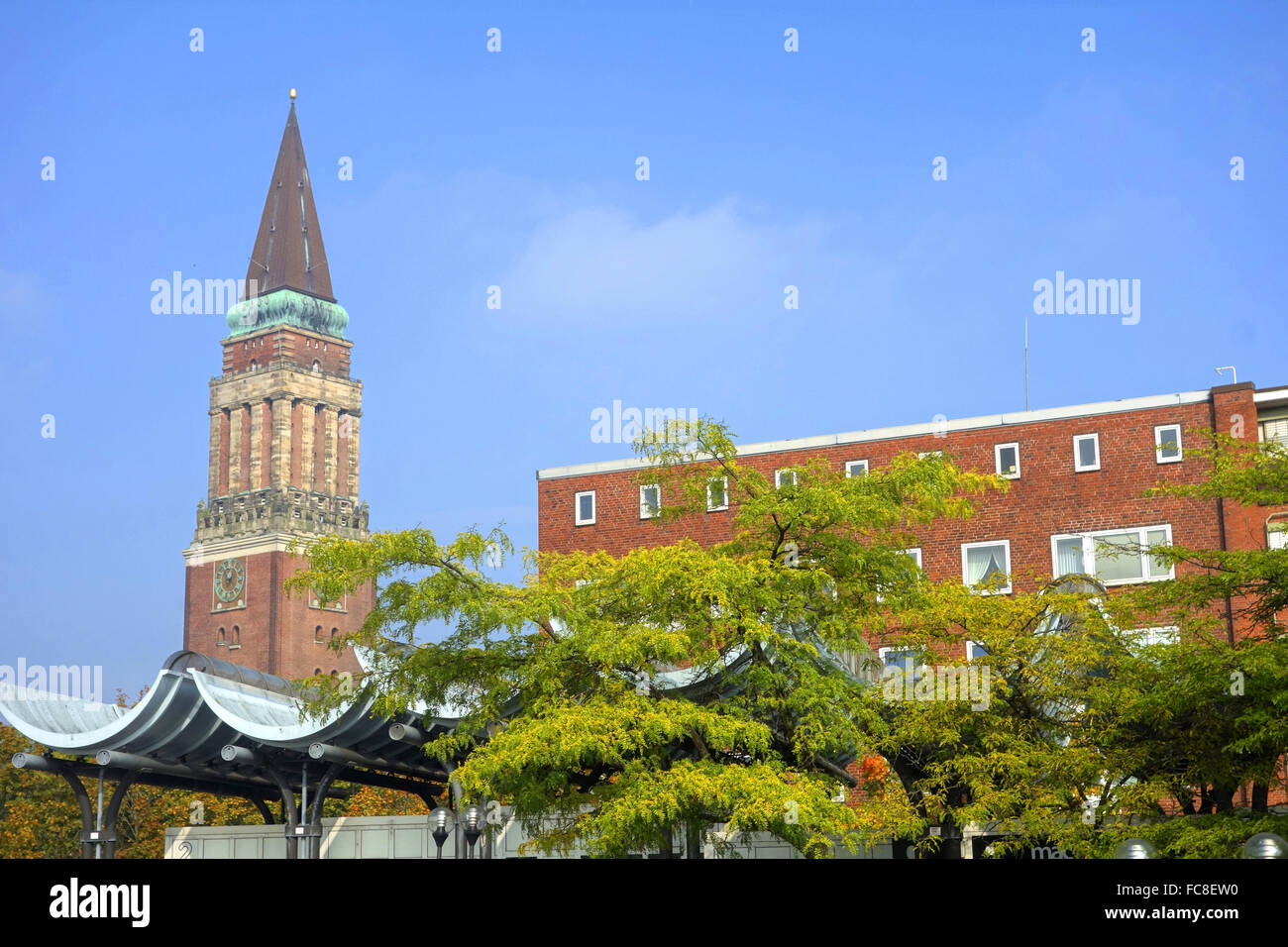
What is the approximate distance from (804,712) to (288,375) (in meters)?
137

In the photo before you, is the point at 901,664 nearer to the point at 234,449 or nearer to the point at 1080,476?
the point at 1080,476

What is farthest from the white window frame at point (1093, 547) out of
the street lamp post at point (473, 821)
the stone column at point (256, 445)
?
the stone column at point (256, 445)

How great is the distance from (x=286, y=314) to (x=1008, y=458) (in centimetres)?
11913

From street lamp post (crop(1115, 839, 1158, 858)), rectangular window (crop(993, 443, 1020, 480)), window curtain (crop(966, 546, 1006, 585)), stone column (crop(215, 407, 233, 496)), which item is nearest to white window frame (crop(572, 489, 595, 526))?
window curtain (crop(966, 546, 1006, 585))

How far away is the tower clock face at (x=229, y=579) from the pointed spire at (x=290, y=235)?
3107 centimetres

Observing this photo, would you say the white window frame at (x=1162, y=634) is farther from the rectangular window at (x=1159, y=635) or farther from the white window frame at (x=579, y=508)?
the white window frame at (x=579, y=508)

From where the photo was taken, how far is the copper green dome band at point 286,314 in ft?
528

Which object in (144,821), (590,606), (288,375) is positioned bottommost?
(144,821)

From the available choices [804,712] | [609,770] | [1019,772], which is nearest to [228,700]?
[609,770]

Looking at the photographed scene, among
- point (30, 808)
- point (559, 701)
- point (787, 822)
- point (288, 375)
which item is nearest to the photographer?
point (787, 822)

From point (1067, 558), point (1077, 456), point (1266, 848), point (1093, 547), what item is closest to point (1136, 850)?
point (1266, 848)

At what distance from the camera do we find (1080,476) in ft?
173
